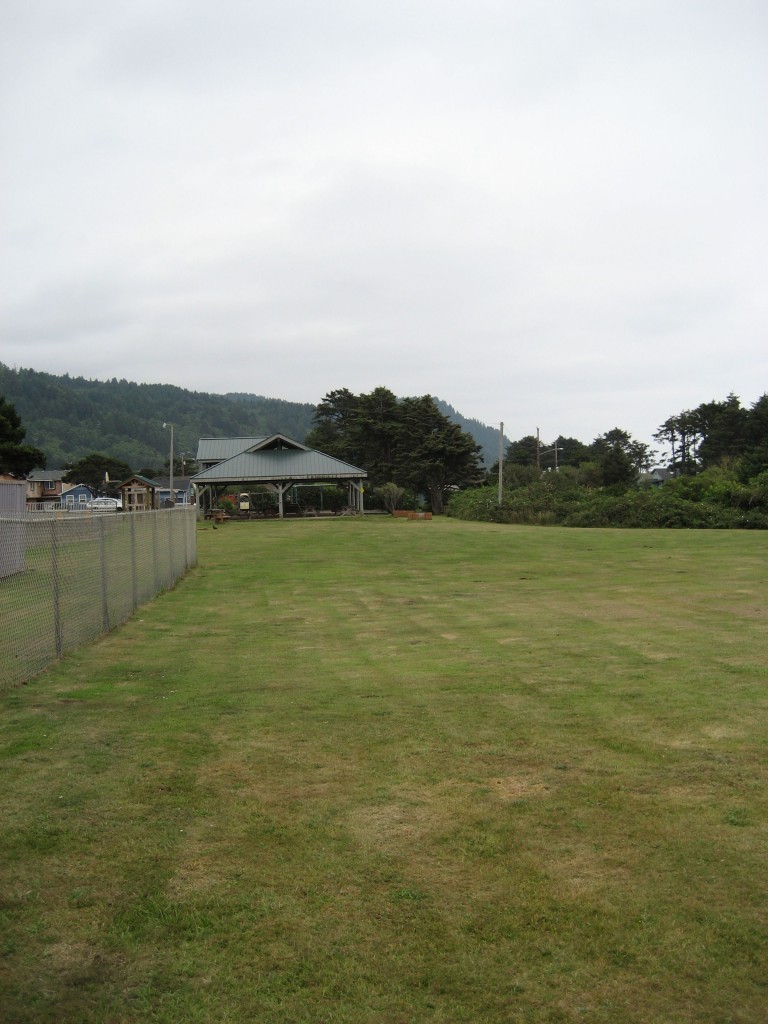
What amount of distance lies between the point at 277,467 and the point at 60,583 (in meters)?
42.6

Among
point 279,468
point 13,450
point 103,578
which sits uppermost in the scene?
point 13,450

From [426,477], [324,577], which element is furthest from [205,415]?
[324,577]

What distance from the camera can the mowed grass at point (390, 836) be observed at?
10.6ft

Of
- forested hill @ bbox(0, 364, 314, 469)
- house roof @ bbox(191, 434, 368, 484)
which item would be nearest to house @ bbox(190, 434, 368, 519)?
house roof @ bbox(191, 434, 368, 484)

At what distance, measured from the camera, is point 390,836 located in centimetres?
452

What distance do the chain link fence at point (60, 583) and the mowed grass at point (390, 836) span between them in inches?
15.4

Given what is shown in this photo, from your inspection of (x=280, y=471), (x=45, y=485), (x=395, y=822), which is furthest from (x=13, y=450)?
(x=45, y=485)

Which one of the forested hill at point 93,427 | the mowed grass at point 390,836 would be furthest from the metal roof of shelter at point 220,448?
the forested hill at point 93,427

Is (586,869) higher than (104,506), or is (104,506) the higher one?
(104,506)

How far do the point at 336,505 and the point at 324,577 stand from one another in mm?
42767

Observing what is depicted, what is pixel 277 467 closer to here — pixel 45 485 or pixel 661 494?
pixel 661 494

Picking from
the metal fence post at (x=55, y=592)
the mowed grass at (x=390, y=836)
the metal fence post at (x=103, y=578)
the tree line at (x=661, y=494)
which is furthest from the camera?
the tree line at (x=661, y=494)

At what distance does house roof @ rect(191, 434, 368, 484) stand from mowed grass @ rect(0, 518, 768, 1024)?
40732 mm

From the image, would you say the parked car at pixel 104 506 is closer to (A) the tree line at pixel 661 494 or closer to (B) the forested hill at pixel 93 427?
(A) the tree line at pixel 661 494
